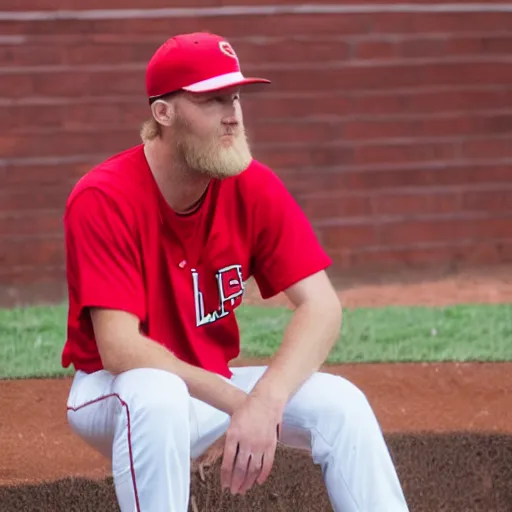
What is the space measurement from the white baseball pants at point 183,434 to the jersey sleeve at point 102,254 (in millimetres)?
181

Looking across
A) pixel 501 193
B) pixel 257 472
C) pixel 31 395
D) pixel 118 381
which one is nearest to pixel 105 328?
pixel 118 381

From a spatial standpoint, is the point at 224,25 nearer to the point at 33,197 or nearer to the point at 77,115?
the point at 77,115

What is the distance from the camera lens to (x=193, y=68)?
262cm

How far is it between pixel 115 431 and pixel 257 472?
331 millimetres

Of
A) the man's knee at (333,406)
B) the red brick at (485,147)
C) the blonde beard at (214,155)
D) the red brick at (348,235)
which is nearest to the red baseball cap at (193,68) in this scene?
the blonde beard at (214,155)

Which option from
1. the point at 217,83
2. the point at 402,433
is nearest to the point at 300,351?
the point at 217,83

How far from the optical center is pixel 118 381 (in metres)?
2.53

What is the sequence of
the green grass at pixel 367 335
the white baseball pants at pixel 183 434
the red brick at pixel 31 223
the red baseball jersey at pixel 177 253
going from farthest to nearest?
the red brick at pixel 31 223 < the green grass at pixel 367 335 < the red baseball jersey at pixel 177 253 < the white baseball pants at pixel 183 434

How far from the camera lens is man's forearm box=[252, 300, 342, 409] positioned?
2568 mm

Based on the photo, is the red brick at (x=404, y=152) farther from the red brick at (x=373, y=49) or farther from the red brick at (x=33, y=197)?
the red brick at (x=33, y=197)

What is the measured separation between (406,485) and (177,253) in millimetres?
1500

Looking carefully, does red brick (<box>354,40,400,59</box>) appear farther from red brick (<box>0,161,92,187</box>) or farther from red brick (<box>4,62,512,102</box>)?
red brick (<box>0,161,92,187</box>)

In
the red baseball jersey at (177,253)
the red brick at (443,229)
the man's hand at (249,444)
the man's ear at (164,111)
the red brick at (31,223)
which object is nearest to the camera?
the man's hand at (249,444)

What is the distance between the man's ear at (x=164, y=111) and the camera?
8.87 ft
